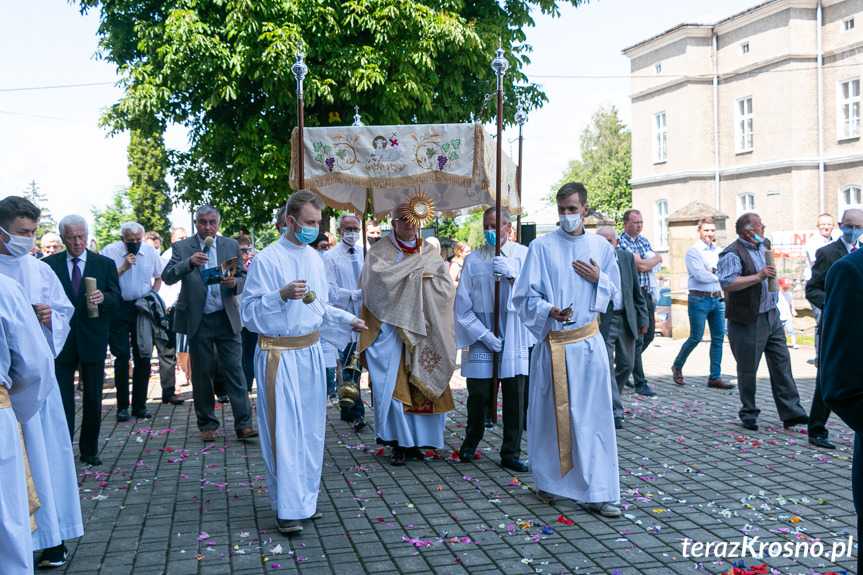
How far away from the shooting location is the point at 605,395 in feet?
18.4

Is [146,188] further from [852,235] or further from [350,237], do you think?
[852,235]

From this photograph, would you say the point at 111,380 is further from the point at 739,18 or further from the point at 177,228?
the point at 739,18

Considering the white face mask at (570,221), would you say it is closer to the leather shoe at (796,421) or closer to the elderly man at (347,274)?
the elderly man at (347,274)

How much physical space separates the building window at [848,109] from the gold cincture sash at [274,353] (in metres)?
29.4

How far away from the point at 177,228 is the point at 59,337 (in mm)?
6966

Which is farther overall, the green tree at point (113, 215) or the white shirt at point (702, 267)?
Result: the green tree at point (113, 215)

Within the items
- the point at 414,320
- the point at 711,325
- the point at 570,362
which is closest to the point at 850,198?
the point at 711,325

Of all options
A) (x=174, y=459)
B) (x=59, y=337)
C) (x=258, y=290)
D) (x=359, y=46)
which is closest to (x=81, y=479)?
(x=174, y=459)

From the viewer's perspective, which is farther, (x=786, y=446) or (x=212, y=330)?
(x=212, y=330)

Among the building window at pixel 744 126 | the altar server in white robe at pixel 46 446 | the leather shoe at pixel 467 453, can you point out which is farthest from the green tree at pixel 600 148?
the altar server in white robe at pixel 46 446

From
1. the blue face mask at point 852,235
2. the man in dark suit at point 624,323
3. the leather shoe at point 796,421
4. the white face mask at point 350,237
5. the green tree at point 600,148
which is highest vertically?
the green tree at point 600,148

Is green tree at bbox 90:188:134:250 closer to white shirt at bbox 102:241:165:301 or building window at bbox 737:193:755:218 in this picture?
building window at bbox 737:193:755:218

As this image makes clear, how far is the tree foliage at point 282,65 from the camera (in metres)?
15.5

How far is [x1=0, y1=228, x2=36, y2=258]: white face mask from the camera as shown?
14.8 feet
